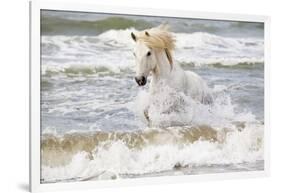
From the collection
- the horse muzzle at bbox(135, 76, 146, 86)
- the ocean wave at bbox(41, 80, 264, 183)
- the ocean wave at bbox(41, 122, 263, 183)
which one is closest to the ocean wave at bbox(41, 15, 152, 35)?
the horse muzzle at bbox(135, 76, 146, 86)

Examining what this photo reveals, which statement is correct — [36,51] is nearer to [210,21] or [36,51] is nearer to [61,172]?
[61,172]

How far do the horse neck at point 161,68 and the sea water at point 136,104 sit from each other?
0.25ft

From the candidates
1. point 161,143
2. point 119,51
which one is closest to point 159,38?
point 119,51

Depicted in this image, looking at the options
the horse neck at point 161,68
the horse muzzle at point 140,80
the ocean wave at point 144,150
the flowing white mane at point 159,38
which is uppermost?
the flowing white mane at point 159,38

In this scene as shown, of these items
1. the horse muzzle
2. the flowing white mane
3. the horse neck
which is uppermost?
the flowing white mane

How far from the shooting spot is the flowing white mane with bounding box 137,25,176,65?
11.0 feet

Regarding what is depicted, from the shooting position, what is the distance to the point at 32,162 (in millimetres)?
3072

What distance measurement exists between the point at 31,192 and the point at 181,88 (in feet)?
3.58

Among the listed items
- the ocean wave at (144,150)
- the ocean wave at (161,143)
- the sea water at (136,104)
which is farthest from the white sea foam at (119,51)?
the ocean wave at (144,150)

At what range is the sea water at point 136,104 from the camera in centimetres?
314

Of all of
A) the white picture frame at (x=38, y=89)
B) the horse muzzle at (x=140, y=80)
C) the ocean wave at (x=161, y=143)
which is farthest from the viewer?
the horse muzzle at (x=140, y=80)

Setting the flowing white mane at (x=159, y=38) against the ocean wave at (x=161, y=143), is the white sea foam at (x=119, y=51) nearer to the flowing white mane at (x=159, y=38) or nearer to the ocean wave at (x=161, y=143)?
the flowing white mane at (x=159, y=38)

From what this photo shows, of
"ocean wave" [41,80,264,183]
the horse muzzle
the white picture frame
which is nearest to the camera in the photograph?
the white picture frame

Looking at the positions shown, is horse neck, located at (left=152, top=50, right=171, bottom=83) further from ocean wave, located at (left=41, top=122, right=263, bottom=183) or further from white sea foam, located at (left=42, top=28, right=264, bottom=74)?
ocean wave, located at (left=41, top=122, right=263, bottom=183)
